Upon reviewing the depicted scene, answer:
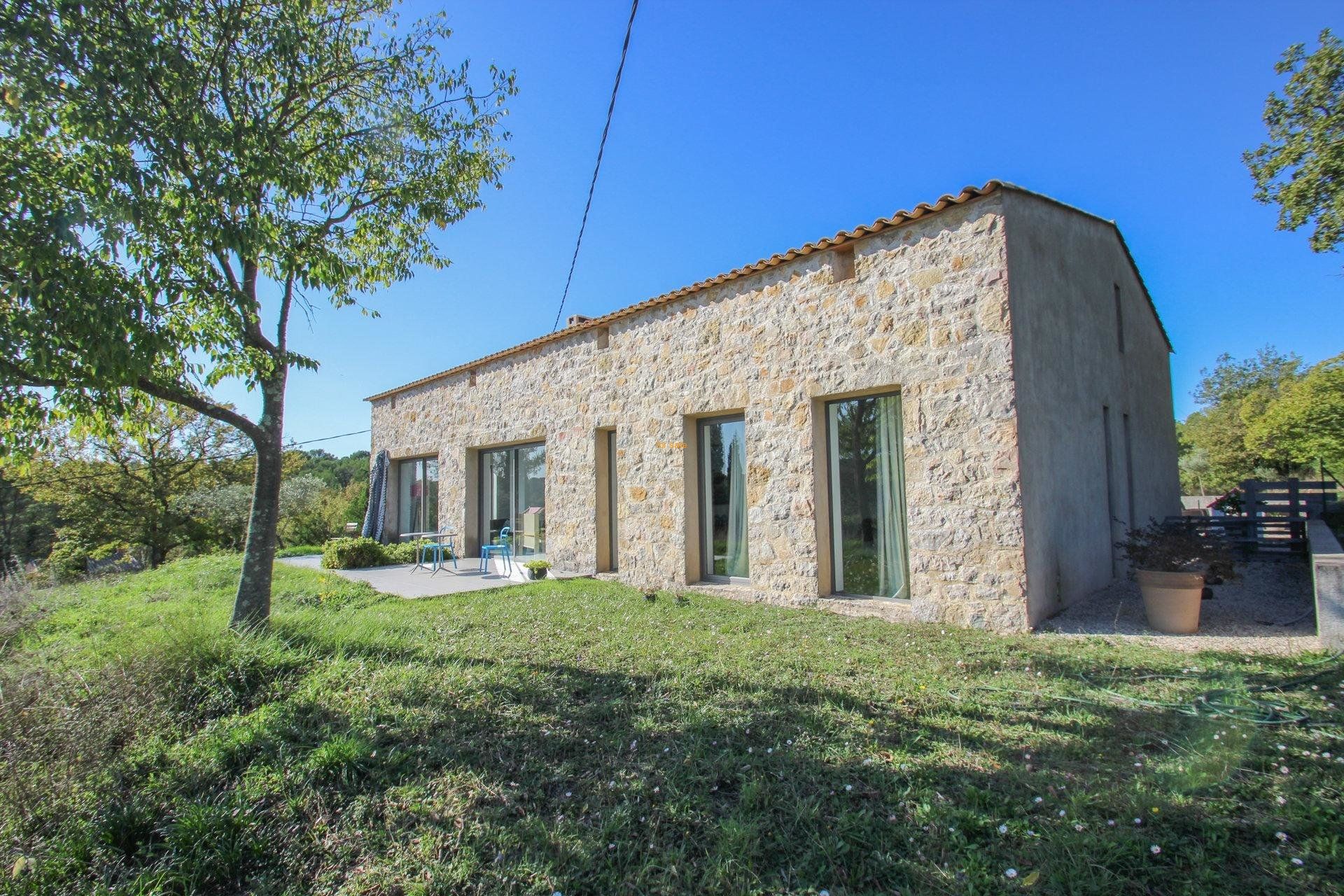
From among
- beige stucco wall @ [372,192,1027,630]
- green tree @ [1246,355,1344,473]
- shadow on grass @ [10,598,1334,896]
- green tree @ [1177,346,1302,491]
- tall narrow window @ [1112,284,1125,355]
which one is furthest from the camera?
green tree @ [1177,346,1302,491]

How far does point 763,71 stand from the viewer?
5832 millimetres

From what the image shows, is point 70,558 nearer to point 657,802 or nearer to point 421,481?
point 421,481

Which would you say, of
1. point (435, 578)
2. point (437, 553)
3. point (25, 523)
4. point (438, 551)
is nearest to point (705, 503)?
point (435, 578)

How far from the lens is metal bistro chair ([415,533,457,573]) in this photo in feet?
32.4

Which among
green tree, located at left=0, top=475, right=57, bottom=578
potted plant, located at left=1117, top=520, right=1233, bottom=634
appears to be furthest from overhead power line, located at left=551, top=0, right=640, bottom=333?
green tree, located at left=0, top=475, right=57, bottom=578

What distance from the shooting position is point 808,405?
641 centimetres

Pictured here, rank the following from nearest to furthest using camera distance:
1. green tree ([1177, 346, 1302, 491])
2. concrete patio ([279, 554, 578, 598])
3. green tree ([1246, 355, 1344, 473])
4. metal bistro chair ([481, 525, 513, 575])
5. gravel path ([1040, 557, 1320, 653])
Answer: gravel path ([1040, 557, 1320, 653]), concrete patio ([279, 554, 578, 598]), metal bistro chair ([481, 525, 513, 575]), green tree ([1246, 355, 1344, 473]), green tree ([1177, 346, 1302, 491])

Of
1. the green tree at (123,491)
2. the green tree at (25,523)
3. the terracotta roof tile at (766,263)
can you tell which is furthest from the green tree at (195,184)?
the green tree at (25,523)

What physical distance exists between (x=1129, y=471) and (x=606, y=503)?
773 centimetres

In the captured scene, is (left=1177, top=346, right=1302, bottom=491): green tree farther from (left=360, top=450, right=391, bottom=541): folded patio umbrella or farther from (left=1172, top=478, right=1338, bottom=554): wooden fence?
(left=360, top=450, right=391, bottom=541): folded patio umbrella

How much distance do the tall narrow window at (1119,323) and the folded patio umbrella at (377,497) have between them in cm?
1423

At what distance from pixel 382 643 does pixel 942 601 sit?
16.3 feet

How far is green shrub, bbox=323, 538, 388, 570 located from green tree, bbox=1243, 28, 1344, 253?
2031cm

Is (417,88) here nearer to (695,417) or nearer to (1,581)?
(695,417)
